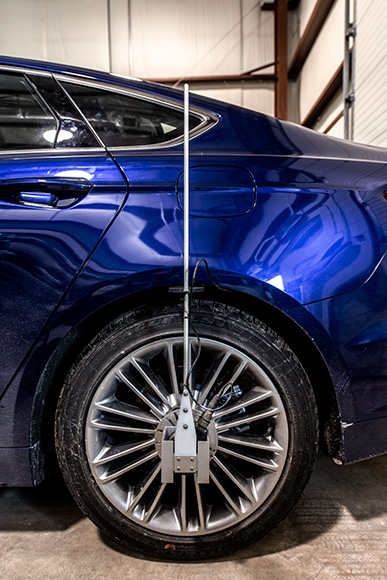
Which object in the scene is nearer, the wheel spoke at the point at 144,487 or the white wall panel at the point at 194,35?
A: the wheel spoke at the point at 144,487

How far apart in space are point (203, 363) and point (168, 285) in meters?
0.30

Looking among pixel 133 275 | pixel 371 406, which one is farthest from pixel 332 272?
pixel 133 275

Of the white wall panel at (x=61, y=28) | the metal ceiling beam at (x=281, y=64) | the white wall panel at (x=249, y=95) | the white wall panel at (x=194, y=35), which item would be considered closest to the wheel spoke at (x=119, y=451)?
the metal ceiling beam at (x=281, y=64)

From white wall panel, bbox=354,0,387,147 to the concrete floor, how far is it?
2843 mm

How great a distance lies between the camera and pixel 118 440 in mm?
1173

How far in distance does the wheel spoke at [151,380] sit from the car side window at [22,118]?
73cm

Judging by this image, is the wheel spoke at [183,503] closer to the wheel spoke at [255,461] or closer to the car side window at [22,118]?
the wheel spoke at [255,461]

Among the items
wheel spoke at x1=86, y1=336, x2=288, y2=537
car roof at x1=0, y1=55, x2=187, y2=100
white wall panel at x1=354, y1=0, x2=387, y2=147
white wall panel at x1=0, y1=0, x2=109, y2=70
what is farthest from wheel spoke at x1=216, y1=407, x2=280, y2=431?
white wall panel at x1=0, y1=0, x2=109, y2=70

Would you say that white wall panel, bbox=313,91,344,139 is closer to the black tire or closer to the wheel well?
the wheel well

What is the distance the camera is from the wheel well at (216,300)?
1108mm

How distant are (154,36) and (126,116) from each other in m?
6.90

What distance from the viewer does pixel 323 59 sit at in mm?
5664

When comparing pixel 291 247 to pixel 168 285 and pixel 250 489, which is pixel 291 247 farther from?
pixel 250 489

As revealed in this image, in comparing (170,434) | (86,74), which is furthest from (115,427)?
(86,74)
